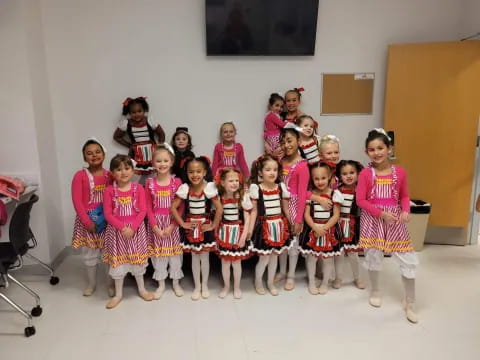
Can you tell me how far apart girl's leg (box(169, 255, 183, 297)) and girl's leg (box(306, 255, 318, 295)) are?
2.98 feet

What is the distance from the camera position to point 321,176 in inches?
108

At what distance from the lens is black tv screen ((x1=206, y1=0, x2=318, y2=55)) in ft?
11.1

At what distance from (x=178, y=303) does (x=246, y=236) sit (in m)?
0.65

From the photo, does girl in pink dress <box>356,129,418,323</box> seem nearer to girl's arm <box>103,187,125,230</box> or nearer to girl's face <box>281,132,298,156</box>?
girl's face <box>281,132,298,156</box>

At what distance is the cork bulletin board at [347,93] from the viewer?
367cm

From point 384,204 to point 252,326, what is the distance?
112 cm

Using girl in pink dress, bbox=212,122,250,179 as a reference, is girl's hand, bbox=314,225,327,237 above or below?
below

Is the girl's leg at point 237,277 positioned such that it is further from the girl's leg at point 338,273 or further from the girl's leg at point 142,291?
the girl's leg at point 338,273

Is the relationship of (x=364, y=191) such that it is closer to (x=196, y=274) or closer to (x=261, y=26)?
(x=196, y=274)

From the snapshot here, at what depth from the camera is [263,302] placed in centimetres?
281

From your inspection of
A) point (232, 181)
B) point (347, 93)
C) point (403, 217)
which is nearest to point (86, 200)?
point (232, 181)

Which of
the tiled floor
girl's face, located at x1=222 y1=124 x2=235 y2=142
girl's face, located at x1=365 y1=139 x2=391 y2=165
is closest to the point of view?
the tiled floor

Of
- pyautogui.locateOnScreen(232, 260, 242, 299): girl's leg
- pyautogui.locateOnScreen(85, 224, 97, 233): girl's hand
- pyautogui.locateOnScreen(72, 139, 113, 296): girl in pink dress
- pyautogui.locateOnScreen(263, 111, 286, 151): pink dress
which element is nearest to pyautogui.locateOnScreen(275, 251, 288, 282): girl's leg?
pyautogui.locateOnScreen(232, 260, 242, 299): girl's leg

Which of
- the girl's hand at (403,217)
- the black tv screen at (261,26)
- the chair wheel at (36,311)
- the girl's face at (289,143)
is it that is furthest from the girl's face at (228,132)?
the chair wheel at (36,311)
